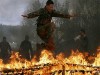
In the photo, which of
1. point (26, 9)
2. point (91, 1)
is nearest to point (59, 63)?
point (91, 1)

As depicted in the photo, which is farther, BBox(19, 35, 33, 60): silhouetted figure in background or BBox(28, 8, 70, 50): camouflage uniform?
BBox(19, 35, 33, 60): silhouetted figure in background

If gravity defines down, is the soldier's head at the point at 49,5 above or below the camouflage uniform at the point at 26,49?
above

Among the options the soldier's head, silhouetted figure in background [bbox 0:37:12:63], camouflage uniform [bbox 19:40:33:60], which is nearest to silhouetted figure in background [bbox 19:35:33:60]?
camouflage uniform [bbox 19:40:33:60]

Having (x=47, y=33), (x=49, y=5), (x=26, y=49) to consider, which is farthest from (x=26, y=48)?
(x=49, y=5)

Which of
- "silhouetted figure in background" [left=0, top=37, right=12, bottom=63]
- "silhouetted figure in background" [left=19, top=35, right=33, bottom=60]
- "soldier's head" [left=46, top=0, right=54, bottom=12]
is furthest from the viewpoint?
"silhouetted figure in background" [left=0, top=37, right=12, bottom=63]

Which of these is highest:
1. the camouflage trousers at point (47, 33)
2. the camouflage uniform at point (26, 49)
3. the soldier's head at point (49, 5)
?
the soldier's head at point (49, 5)

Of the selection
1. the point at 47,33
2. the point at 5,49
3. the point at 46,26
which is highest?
the point at 5,49

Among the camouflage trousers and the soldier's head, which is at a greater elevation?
the soldier's head

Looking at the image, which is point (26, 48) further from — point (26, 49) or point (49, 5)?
point (49, 5)

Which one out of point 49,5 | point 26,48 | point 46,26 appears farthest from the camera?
point 26,48

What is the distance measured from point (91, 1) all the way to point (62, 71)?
1849 cm

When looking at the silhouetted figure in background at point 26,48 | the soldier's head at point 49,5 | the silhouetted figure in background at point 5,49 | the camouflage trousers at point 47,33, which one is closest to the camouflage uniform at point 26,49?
the silhouetted figure in background at point 26,48

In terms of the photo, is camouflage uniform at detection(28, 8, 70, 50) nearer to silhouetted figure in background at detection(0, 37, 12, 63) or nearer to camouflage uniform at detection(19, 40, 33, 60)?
camouflage uniform at detection(19, 40, 33, 60)

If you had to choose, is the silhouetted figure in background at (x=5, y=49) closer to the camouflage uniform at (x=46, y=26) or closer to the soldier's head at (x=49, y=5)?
the camouflage uniform at (x=46, y=26)
